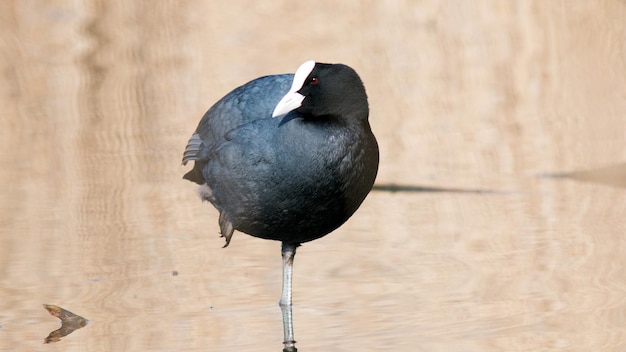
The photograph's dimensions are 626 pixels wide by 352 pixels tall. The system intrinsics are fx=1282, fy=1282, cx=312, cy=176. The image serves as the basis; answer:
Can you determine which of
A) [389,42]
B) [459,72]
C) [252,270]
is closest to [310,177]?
[252,270]

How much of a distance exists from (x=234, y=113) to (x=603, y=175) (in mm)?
2267

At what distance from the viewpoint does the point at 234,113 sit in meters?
4.80

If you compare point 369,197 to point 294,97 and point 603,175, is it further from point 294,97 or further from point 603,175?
point 294,97

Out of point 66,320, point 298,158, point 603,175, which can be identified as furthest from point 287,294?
point 603,175

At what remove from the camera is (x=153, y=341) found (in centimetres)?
436

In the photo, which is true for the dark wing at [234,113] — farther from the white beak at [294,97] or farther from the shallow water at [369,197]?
the shallow water at [369,197]

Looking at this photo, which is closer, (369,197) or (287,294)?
(287,294)

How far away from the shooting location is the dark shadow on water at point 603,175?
6.16m

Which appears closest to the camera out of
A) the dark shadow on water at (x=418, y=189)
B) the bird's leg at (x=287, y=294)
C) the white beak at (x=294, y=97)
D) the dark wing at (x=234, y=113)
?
the white beak at (x=294, y=97)

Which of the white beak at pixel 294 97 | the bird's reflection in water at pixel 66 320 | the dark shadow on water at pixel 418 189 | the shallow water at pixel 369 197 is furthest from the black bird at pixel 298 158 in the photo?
the dark shadow on water at pixel 418 189

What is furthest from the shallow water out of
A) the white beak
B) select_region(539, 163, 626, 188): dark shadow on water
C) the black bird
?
the white beak

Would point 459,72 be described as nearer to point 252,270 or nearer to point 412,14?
point 412,14

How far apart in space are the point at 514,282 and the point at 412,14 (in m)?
5.22

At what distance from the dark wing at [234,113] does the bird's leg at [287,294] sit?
1.44 ft
